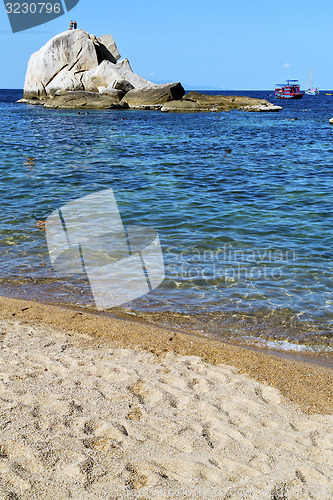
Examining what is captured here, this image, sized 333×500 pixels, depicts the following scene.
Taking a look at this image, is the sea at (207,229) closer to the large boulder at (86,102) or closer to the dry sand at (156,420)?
the dry sand at (156,420)

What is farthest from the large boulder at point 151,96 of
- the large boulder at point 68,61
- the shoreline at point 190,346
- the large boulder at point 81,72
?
the shoreline at point 190,346

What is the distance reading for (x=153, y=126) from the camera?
32281mm

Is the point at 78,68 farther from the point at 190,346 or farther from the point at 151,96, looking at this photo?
the point at 190,346

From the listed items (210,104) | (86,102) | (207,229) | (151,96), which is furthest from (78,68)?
(207,229)

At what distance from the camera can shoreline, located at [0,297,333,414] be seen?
13.8ft

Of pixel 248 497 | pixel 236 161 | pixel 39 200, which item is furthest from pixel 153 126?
pixel 248 497

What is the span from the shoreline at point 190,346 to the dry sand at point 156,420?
0.02m

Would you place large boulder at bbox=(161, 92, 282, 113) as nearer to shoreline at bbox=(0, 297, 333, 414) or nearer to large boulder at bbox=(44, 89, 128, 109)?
large boulder at bbox=(44, 89, 128, 109)

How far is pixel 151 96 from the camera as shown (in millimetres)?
49844

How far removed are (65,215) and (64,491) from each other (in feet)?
27.2

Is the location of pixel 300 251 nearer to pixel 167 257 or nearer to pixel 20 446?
pixel 167 257

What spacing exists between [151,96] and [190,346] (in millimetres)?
48070

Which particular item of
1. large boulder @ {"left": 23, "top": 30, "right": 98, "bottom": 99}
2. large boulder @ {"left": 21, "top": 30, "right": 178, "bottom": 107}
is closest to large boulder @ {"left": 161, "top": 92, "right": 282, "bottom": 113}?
large boulder @ {"left": 21, "top": 30, "right": 178, "bottom": 107}

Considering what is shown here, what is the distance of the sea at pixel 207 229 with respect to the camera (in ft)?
19.7
